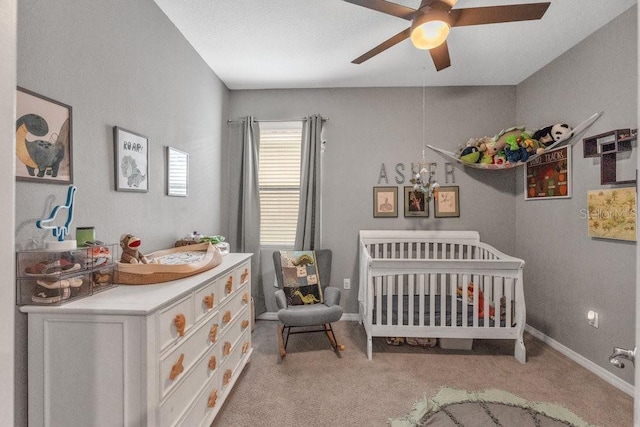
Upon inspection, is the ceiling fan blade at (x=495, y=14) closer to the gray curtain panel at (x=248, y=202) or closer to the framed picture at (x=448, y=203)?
the framed picture at (x=448, y=203)

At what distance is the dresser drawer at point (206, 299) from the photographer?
152cm

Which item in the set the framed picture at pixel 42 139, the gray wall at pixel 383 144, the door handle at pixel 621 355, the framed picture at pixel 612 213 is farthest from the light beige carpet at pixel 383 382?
the framed picture at pixel 42 139

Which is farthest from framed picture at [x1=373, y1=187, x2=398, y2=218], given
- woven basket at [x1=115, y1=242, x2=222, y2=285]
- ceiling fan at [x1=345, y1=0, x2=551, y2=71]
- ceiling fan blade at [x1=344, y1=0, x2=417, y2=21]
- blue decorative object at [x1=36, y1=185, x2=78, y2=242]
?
blue decorative object at [x1=36, y1=185, x2=78, y2=242]

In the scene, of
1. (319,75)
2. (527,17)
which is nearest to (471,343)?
(527,17)

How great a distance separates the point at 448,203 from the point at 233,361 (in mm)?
2671

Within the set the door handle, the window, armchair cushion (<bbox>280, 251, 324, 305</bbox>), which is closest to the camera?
the door handle

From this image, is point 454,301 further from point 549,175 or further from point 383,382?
point 549,175

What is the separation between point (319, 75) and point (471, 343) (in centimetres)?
293

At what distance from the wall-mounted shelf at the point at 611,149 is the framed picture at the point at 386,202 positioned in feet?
5.49

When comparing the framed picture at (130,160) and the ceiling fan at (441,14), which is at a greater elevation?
the ceiling fan at (441,14)

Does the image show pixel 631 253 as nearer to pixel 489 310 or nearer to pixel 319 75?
pixel 489 310

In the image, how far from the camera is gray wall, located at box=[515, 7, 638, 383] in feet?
6.84

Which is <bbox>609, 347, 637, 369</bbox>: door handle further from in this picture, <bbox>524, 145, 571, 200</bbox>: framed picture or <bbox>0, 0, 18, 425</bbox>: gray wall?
<bbox>524, 145, 571, 200</bbox>: framed picture

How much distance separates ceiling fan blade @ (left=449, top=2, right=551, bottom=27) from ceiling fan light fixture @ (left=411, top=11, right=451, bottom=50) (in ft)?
0.20
